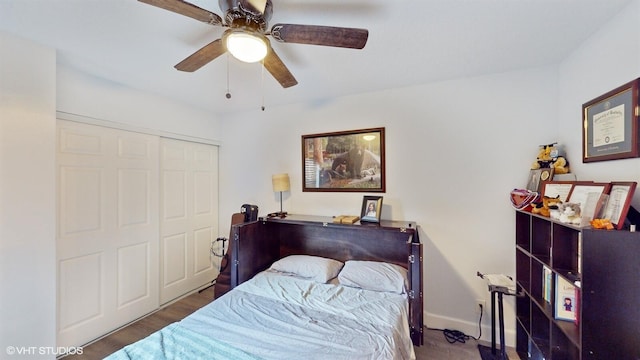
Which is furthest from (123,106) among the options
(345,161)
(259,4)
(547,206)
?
(547,206)

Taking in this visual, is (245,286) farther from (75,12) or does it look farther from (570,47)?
(570,47)

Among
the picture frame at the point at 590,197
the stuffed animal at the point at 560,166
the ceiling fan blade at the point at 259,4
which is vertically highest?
the ceiling fan blade at the point at 259,4

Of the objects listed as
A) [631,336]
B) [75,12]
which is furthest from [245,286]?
[631,336]

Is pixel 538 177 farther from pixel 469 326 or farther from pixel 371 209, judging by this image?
pixel 469 326

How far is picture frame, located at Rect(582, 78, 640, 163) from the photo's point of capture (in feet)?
4.24

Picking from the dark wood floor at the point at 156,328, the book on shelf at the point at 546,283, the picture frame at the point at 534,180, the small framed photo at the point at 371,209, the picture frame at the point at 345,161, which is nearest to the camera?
the book on shelf at the point at 546,283

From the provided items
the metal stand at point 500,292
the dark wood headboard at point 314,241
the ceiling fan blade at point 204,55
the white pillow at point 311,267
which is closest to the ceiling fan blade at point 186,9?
the ceiling fan blade at point 204,55

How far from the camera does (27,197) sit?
1742 millimetres

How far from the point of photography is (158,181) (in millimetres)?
2814

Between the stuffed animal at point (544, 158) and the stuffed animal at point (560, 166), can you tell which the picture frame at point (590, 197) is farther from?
the stuffed animal at point (544, 158)

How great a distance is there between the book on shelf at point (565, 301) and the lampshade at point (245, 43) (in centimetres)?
210

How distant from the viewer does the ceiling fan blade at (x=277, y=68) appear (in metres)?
1.42

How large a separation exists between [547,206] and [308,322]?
1657 millimetres

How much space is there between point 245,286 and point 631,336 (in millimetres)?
2272
